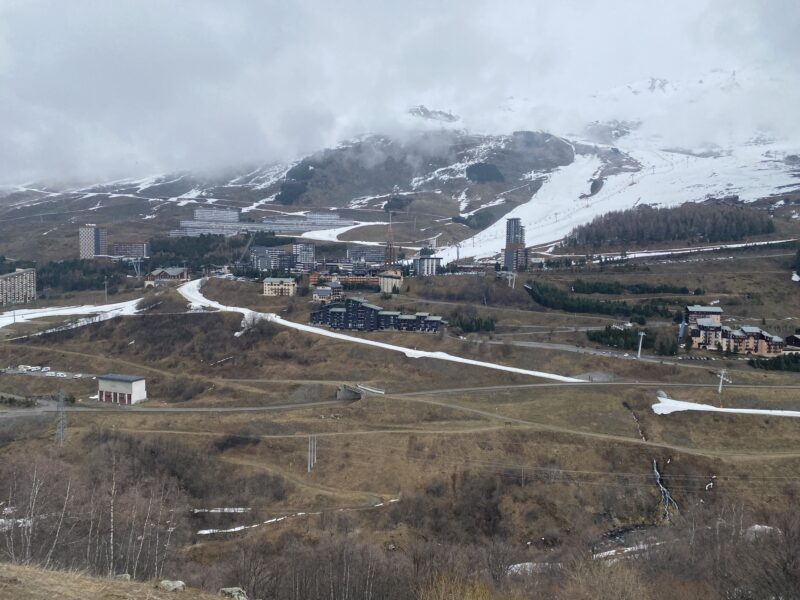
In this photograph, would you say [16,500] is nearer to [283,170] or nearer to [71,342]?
[71,342]

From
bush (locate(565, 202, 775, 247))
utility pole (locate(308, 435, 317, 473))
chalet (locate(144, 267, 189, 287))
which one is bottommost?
utility pole (locate(308, 435, 317, 473))

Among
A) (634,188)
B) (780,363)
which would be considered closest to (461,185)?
(634,188)

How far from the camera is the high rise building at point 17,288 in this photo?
206ft

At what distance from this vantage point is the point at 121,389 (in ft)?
117

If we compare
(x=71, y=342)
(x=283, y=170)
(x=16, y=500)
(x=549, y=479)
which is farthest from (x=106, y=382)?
(x=283, y=170)

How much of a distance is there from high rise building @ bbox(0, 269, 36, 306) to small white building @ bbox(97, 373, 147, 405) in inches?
1327

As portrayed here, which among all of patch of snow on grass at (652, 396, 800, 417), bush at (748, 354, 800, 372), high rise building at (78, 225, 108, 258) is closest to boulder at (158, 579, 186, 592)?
patch of snow on grass at (652, 396, 800, 417)

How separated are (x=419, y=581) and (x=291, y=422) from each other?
16703 millimetres

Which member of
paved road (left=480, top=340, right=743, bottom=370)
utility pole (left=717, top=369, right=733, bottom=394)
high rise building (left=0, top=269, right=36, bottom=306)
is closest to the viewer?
utility pole (left=717, top=369, right=733, bottom=394)

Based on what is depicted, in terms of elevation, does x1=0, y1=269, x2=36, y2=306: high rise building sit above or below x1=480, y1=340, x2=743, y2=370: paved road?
above

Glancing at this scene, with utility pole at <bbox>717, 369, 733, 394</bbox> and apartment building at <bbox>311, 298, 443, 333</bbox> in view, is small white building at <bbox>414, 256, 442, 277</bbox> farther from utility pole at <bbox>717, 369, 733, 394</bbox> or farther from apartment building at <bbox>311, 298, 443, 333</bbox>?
utility pole at <bbox>717, 369, 733, 394</bbox>

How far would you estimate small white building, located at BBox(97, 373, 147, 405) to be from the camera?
35547 mm

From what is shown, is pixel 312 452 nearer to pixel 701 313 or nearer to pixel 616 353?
pixel 616 353

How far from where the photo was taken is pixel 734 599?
14922 millimetres
